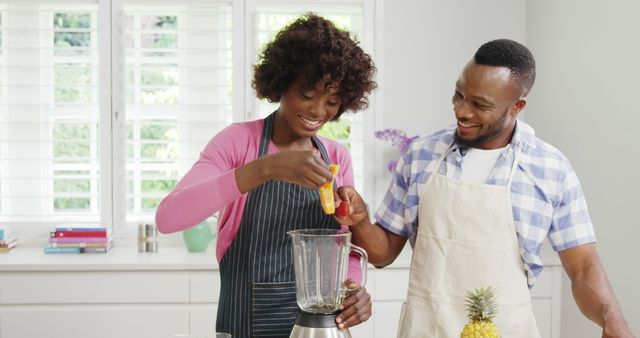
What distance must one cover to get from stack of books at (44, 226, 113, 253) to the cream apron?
1898mm

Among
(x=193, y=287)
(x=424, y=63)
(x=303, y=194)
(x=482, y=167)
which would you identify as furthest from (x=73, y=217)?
(x=482, y=167)

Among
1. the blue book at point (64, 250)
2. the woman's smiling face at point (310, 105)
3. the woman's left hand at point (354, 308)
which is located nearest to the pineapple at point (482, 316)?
the woman's left hand at point (354, 308)

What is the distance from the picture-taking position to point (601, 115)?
2.91 meters

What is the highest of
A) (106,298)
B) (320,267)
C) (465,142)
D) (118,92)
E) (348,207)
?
(118,92)

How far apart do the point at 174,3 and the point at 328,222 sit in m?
2.04

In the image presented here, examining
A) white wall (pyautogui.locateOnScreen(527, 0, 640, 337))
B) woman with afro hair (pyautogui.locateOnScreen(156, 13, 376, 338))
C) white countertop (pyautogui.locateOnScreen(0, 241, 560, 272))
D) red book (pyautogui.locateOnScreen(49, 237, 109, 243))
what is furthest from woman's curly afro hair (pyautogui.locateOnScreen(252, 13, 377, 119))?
red book (pyautogui.locateOnScreen(49, 237, 109, 243))

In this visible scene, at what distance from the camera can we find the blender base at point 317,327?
1433 mm

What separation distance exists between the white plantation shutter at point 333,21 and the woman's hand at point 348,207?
181 centimetres

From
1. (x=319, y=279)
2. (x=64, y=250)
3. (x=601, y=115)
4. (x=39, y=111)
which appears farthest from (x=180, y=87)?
(x=319, y=279)

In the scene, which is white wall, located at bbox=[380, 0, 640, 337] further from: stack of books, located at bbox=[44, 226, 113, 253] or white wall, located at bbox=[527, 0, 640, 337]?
stack of books, located at bbox=[44, 226, 113, 253]

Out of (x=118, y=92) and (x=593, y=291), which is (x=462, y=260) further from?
(x=118, y=92)

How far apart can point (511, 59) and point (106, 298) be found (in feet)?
6.71

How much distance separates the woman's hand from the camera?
1.70m

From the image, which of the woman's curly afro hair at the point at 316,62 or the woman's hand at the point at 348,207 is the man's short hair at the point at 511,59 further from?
the woman's hand at the point at 348,207
